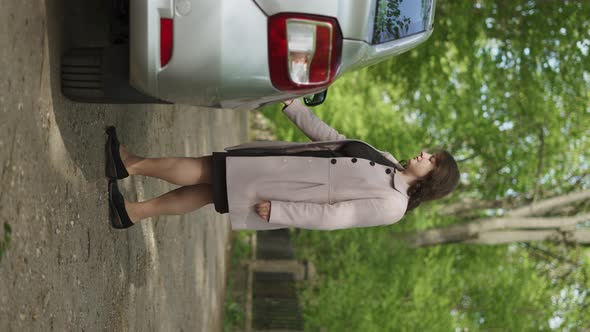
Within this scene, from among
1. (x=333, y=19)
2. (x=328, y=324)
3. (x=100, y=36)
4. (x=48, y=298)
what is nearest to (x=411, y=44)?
(x=333, y=19)

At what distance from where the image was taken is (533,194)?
1316 cm

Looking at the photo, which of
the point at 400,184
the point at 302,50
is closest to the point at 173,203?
the point at 400,184

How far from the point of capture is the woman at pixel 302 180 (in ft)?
14.1

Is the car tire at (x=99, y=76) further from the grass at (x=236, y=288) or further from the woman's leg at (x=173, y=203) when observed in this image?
the grass at (x=236, y=288)

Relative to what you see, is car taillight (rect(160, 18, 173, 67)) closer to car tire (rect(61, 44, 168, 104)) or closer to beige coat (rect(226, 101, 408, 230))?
car tire (rect(61, 44, 168, 104))

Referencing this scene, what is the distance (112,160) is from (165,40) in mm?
1412

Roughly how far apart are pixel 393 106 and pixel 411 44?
790cm

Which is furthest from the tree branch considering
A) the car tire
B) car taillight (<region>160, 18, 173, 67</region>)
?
car taillight (<region>160, 18, 173, 67</region>)

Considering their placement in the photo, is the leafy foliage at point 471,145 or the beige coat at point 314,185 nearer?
the beige coat at point 314,185

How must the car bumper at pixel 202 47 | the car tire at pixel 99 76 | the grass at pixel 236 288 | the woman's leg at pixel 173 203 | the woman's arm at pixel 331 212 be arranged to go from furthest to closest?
the grass at pixel 236 288 < the woman's leg at pixel 173 203 < the woman's arm at pixel 331 212 < the car tire at pixel 99 76 < the car bumper at pixel 202 47

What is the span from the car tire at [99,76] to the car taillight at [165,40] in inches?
15.7

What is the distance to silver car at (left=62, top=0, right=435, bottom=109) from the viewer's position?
10.3 feet

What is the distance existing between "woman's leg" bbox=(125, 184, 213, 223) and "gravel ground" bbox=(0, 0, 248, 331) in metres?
0.21

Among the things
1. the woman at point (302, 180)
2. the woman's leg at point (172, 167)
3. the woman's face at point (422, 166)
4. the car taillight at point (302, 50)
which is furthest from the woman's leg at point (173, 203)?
the car taillight at point (302, 50)
